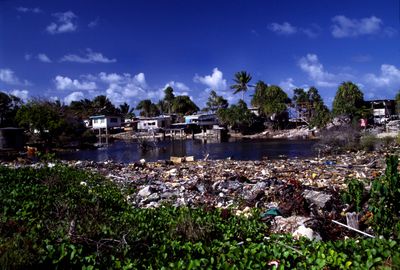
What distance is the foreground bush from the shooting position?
3.77 metres

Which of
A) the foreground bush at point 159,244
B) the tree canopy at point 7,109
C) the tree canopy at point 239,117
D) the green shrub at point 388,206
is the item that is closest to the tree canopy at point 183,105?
the tree canopy at point 239,117

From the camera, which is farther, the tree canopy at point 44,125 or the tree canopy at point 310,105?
the tree canopy at point 310,105

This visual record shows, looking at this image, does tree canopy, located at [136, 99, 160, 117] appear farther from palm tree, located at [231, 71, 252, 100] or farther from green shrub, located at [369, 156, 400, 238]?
green shrub, located at [369, 156, 400, 238]

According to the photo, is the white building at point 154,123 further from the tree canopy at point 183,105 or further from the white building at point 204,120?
the tree canopy at point 183,105

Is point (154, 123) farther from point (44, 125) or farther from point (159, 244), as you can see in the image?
point (159, 244)

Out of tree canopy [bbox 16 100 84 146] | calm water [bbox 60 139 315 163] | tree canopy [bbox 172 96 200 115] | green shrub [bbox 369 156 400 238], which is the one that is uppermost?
tree canopy [bbox 172 96 200 115]

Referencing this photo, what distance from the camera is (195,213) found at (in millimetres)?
6238

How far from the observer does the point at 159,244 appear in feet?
15.4

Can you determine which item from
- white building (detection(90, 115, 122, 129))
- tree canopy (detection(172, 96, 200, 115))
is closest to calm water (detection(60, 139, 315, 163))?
white building (detection(90, 115, 122, 129))

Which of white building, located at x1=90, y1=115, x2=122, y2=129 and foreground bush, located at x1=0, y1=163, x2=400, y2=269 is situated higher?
white building, located at x1=90, y1=115, x2=122, y2=129

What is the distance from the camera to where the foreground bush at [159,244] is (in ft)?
12.4

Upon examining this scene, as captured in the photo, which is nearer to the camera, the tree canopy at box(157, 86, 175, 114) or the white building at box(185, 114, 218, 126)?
the white building at box(185, 114, 218, 126)

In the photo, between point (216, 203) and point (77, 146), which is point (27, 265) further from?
point (77, 146)

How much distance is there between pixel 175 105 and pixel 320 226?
254ft
